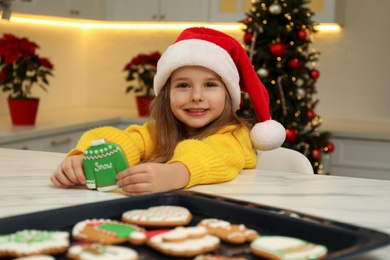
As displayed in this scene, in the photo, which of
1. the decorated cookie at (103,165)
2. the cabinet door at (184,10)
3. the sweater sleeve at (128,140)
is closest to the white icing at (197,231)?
the decorated cookie at (103,165)

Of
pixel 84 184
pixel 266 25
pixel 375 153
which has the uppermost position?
pixel 266 25

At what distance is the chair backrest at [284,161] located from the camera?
1.59 meters

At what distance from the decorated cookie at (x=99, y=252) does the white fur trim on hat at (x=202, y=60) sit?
2.63 feet

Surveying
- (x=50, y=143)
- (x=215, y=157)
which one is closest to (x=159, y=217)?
(x=215, y=157)

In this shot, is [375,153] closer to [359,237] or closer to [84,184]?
[84,184]

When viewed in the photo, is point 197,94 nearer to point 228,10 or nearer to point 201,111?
point 201,111

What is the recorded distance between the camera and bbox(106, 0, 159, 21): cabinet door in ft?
14.7

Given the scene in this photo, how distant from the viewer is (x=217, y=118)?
1.55 m

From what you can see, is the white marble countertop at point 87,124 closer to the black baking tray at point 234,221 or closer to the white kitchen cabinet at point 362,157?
the white kitchen cabinet at point 362,157

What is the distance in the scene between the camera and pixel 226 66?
1.53 metres

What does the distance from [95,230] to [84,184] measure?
16.9 inches

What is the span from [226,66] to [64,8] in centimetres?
283

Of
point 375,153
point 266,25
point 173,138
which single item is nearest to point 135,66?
point 266,25

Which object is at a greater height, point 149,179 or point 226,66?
point 226,66
